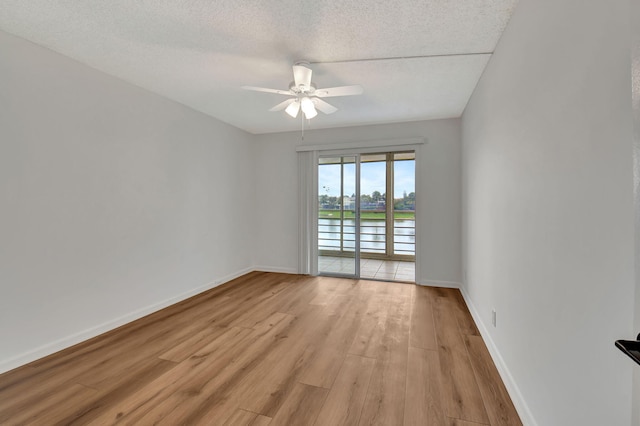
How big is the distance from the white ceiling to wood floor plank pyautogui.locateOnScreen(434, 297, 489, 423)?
2451mm

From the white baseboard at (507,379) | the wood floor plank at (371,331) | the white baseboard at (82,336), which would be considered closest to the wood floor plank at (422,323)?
the wood floor plank at (371,331)

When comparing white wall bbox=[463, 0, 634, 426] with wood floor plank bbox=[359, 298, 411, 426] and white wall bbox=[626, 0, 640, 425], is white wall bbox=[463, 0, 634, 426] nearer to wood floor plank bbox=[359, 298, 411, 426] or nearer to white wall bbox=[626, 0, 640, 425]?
white wall bbox=[626, 0, 640, 425]

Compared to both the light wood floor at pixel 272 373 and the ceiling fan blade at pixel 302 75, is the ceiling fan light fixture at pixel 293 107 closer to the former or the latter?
the ceiling fan blade at pixel 302 75

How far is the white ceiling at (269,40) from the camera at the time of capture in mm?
1730

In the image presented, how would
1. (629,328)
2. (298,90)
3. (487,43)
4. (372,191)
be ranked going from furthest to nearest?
(372,191)
(298,90)
(487,43)
(629,328)

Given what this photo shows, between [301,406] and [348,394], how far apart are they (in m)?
0.32

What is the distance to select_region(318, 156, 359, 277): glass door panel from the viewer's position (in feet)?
15.1

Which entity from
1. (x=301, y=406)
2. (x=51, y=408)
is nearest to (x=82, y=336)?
(x=51, y=408)

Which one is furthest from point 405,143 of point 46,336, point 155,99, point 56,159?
point 46,336

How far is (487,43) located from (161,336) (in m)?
3.72

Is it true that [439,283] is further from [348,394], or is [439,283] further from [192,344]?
[192,344]

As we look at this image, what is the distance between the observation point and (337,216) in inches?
185

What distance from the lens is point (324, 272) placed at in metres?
4.74

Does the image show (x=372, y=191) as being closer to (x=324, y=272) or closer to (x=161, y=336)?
(x=324, y=272)
